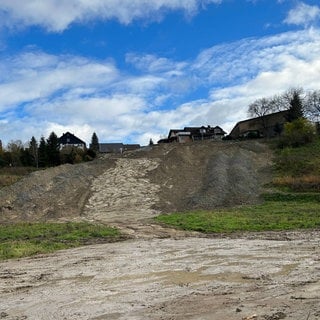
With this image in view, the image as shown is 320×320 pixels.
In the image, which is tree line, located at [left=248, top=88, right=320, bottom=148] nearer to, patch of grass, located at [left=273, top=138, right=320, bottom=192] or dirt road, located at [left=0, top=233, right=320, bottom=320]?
patch of grass, located at [left=273, top=138, right=320, bottom=192]

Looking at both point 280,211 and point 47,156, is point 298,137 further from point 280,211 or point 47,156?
point 47,156

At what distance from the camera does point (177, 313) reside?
23.5 feet

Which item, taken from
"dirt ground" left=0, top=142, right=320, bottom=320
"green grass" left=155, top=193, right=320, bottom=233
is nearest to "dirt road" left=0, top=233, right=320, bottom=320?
"dirt ground" left=0, top=142, right=320, bottom=320

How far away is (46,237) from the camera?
61.1 ft

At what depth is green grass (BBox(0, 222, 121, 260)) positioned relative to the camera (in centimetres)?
1600

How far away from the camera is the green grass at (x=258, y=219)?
1941cm

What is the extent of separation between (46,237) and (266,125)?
6483 centimetres

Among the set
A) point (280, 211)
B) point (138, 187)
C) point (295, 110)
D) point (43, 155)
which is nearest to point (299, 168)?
point (138, 187)

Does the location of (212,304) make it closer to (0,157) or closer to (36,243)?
(36,243)

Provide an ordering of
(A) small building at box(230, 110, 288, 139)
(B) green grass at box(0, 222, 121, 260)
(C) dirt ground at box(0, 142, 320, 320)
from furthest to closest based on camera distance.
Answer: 1. (A) small building at box(230, 110, 288, 139)
2. (B) green grass at box(0, 222, 121, 260)
3. (C) dirt ground at box(0, 142, 320, 320)

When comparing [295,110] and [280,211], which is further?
[295,110]

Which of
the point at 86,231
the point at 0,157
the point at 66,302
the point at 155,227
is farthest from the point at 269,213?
the point at 0,157

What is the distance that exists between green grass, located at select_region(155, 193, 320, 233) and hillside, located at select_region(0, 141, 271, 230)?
303 cm

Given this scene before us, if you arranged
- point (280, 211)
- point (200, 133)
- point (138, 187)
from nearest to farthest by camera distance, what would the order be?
point (280, 211)
point (138, 187)
point (200, 133)
